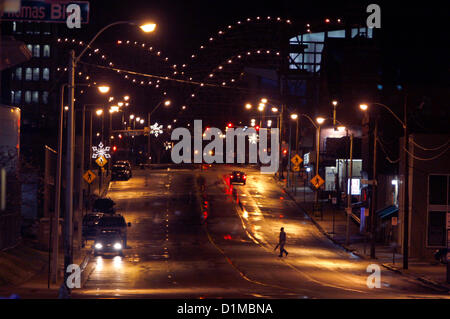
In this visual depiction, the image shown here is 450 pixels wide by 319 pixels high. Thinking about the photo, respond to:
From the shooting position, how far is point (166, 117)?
157000 millimetres

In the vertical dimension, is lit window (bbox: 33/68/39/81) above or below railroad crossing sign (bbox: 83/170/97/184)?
above

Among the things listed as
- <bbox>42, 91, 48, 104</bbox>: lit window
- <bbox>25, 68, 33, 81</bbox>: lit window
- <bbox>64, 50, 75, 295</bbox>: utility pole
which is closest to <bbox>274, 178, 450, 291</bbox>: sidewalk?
<bbox>64, 50, 75, 295</bbox>: utility pole

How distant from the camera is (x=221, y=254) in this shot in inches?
1549

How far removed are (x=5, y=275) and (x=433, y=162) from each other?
2623 centimetres

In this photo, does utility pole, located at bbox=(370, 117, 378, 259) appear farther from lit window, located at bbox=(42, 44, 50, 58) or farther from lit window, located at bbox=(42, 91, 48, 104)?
lit window, located at bbox=(42, 44, 50, 58)

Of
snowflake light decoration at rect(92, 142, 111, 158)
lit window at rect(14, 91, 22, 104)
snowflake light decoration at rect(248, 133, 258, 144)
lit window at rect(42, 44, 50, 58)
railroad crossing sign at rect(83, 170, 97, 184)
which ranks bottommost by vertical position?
railroad crossing sign at rect(83, 170, 97, 184)

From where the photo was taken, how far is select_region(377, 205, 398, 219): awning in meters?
48.9

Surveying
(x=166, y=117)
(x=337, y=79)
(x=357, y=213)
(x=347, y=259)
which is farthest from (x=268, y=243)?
(x=166, y=117)

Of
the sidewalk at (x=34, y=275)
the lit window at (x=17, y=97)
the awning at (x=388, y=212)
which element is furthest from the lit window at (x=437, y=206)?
the lit window at (x=17, y=97)

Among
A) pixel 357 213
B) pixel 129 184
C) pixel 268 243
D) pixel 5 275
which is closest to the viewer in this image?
pixel 5 275

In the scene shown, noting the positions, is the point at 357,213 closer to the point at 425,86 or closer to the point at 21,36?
the point at 425,86

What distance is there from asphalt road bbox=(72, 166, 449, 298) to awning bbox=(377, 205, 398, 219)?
4657 mm

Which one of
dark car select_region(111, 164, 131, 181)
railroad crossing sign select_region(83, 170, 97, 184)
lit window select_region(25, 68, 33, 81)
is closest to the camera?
railroad crossing sign select_region(83, 170, 97, 184)
